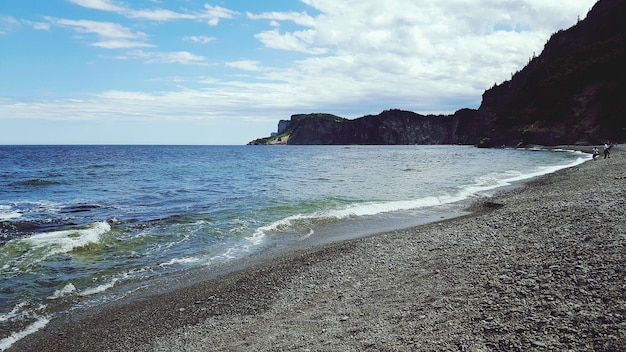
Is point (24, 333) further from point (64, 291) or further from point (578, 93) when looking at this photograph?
point (578, 93)

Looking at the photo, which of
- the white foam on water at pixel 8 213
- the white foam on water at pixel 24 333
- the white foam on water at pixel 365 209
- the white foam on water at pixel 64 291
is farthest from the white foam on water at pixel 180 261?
the white foam on water at pixel 8 213

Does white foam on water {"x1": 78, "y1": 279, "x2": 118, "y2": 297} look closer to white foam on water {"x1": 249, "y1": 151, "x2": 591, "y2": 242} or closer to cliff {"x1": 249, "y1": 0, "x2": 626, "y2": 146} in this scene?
white foam on water {"x1": 249, "y1": 151, "x2": 591, "y2": 242}

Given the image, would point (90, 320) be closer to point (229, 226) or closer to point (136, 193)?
point (229, 226)

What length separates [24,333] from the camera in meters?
9.21

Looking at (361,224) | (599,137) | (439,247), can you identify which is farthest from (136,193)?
(599,137)

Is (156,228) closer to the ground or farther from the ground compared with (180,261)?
farther from the ground

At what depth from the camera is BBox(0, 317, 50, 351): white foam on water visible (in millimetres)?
8695

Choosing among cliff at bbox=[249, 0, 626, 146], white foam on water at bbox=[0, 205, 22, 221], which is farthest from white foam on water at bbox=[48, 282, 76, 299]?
cliff at bbox=[249, 0, 626, 146]

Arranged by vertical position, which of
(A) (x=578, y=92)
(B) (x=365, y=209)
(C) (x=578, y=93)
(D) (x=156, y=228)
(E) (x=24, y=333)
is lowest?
(E) (x=24, y=333)

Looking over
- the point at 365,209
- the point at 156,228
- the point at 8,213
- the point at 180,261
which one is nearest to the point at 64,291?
→ the point at 180,261

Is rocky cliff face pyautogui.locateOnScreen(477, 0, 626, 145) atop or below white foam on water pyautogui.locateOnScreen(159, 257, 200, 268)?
atop

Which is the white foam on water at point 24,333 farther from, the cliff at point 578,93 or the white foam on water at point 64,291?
the cliff at point 578,93

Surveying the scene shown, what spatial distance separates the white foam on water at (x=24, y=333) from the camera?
8.70 metres

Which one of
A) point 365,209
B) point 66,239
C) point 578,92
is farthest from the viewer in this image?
point 578,92
